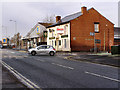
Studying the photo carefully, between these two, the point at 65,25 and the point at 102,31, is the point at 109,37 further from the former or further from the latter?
the point at 65,25

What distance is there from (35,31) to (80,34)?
2708 cm

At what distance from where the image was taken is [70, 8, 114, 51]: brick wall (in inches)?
1644

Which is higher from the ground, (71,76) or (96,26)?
(96,26)

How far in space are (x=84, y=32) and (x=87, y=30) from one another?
104 cm

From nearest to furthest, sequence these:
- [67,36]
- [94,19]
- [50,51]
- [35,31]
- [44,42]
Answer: [50,51] → [67,36] → [94,19] → [44,42] → [35,31]

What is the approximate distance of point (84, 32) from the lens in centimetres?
4319

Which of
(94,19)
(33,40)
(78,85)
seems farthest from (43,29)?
(78,85)

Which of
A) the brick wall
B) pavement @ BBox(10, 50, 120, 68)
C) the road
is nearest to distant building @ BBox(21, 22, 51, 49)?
the brick wall

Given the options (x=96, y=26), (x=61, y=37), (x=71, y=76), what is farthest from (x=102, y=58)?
(x=96, y=26)

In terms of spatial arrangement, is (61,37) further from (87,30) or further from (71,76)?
(71,76)

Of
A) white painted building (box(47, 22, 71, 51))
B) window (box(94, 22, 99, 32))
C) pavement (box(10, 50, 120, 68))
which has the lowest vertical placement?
pavement (box(10, 50, 120, 68))

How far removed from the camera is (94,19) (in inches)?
1764

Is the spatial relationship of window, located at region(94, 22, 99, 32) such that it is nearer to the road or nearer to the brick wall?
the brick wall

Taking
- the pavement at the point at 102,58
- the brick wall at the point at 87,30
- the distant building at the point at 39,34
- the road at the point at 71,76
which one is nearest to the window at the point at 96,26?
the brick wall at the point at 87,30
